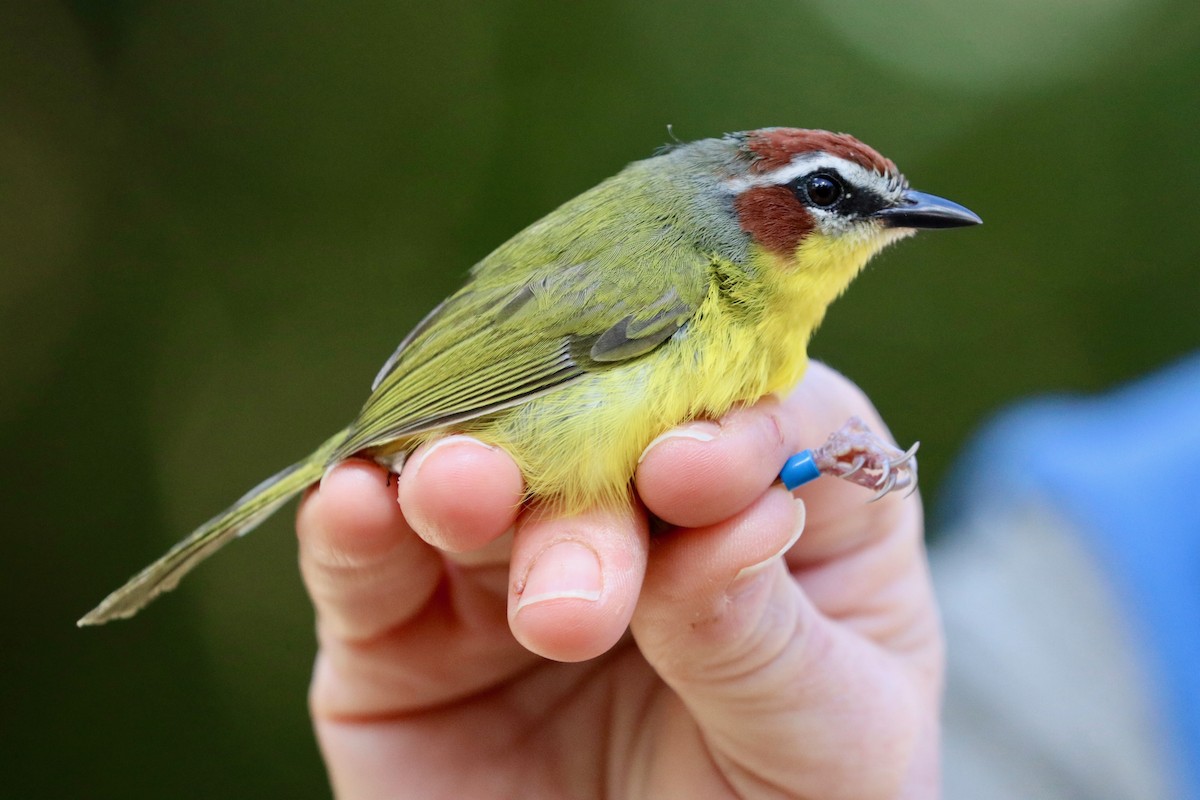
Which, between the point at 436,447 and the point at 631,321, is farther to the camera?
the point at 631,321

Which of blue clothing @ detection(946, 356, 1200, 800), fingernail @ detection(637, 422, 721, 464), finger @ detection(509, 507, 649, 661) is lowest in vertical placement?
blue clothing @ detection(946, 356, 1200, 800)

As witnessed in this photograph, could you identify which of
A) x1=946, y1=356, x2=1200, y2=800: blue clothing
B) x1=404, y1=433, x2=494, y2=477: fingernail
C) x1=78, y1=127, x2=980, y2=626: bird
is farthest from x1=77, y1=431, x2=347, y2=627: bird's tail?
x1=946, y1=356, x2=1200, y2=800: blue clothing

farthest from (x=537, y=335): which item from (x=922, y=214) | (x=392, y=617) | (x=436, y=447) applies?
(x=922, y=214)

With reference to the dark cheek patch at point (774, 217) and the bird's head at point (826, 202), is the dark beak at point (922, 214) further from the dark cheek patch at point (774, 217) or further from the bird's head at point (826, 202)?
the dark cheek patch at point (774, 217)

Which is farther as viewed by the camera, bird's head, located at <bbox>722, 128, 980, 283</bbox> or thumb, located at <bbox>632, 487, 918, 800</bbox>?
bird's head, located at <bbox>722, 128, 980, 283</bbox>

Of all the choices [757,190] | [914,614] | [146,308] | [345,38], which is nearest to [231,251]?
[146,308]

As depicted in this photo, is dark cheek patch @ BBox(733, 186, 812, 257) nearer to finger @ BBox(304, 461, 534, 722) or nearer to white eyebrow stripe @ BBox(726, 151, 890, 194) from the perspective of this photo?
white eyebrow stripe @ BBox(726, 151, 890, 194)

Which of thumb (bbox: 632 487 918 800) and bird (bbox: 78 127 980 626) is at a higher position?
bird (bbox: 78 127 980 626)

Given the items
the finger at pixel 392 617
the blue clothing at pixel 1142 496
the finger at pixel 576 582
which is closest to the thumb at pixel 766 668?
the finger at pixel 576 582

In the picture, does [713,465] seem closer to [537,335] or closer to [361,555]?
[537,335]
